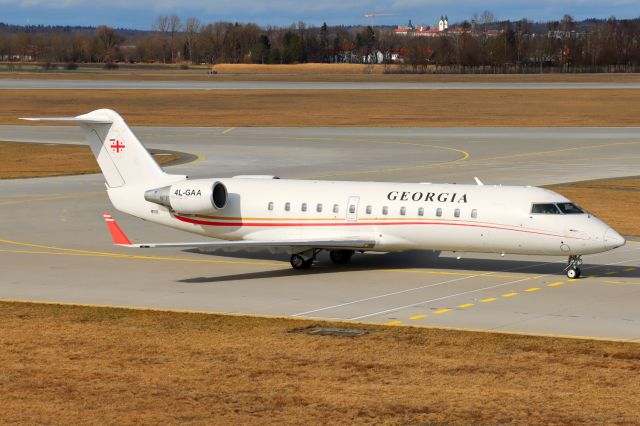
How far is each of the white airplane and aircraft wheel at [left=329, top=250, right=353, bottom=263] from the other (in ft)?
0.15

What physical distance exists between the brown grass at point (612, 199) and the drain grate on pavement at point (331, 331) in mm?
19443

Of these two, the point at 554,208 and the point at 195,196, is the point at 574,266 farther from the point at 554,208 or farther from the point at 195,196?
the point at 195,196

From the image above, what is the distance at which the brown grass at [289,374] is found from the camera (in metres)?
20.6

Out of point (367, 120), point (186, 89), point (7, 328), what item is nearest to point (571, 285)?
point (7, 328)

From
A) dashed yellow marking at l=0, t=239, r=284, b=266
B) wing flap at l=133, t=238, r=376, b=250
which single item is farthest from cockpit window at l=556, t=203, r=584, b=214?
dashed yellow marking at l=0, t=239, r=284, b=266

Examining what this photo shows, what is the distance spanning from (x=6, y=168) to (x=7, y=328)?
43.3 metres

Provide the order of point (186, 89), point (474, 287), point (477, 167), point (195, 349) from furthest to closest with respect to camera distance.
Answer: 1. point (186, 89)
2. point (477, 167)
3. point (474, 287)
4. point (195, 349)

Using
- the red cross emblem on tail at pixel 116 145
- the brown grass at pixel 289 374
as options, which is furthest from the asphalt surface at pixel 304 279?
the red cross emblem on tail at pixel 116 145

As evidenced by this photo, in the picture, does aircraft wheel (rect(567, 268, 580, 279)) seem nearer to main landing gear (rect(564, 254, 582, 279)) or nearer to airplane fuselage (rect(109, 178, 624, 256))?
main landing gear (rect(564, 254, 582, 279))

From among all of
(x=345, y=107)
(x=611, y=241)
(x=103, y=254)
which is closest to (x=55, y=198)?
(x=103, y=254)

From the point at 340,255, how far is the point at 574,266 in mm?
7796

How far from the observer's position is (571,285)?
111 ft

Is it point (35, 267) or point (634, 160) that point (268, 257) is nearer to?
point (35, 267)

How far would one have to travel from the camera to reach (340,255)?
38125mm
